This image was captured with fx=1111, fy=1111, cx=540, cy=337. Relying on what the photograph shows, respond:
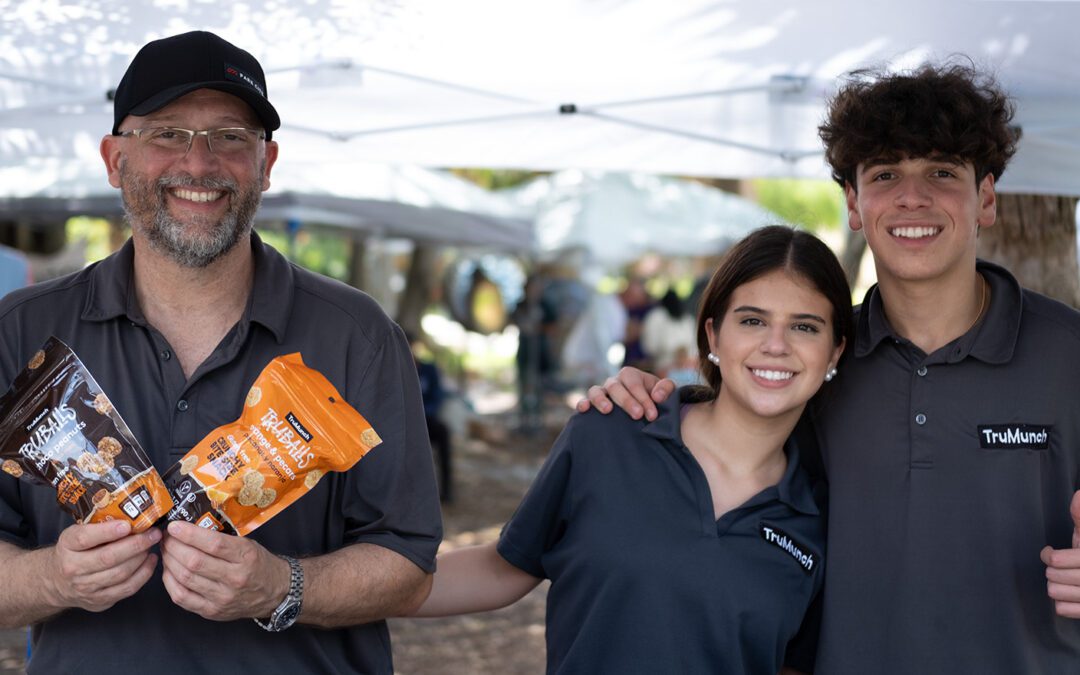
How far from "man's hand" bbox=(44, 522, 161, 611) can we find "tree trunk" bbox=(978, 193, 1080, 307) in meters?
3.32

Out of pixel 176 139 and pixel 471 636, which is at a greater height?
pixel 176 139

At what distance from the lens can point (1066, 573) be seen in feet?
7.36

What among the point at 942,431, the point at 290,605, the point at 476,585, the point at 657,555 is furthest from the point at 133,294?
the point at 942,431

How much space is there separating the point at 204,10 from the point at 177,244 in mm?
1388

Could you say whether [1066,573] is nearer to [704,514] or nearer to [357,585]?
[704,514]

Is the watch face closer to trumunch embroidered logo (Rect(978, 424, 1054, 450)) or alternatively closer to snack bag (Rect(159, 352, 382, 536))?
snack bag (Rect(159, 352, 382, 536))

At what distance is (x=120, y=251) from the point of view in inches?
92.9

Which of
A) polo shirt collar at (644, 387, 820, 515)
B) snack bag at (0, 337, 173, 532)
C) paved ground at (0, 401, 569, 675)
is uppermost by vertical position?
snack bag at (0, 337, 173, 532)

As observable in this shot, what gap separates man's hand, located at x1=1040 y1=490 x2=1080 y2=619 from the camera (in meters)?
2.24

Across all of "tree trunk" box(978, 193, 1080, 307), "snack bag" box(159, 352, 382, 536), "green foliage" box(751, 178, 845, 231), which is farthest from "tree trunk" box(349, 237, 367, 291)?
"snack bag" box(159, 352, 382, 536)

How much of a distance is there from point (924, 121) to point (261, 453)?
1.65m

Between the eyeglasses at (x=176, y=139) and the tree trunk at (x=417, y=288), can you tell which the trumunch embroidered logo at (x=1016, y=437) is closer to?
the eyeglasses at (x=176, y=139)

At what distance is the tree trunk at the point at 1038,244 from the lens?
4.09 m

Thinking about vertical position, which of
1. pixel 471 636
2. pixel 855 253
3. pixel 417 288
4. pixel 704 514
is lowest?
pixel 471 636
